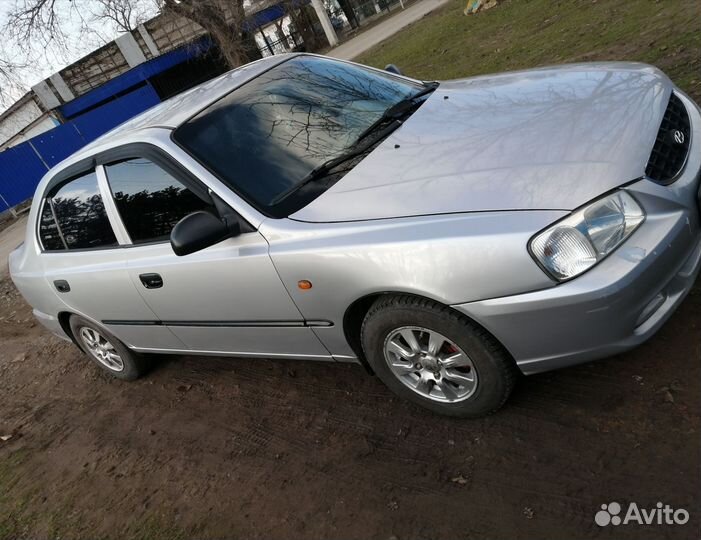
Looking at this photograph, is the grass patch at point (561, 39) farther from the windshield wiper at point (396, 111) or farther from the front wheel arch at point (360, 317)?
the front wheel arch at point (360, 317)

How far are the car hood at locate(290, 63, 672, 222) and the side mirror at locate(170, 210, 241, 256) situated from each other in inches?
16.0

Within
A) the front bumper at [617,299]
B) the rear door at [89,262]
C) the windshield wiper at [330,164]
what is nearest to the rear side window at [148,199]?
the rear door at [89,262]

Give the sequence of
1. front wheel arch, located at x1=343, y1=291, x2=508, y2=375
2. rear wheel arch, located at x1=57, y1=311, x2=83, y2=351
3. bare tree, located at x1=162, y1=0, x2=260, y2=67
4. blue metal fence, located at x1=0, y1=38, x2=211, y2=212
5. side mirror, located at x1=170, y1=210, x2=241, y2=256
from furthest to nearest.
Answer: bare tree, located at x1=162, y1=0, x2=260, y2=67
blue metal fence, located at x1=0, y1=38, x2=211, y2=212
rear wheel arch, located at x1=57, y1=311, x2=83, y2=351
side mirror, located at x1=170, y1=210, x2=241, y2=256
front wheel arch, located at x1=343, y1=291, x2=508, y2=375

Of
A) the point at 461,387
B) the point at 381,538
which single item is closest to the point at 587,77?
the point at 461,387

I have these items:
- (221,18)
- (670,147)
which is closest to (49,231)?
(670,147)

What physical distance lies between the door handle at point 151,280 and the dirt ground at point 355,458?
1006mm

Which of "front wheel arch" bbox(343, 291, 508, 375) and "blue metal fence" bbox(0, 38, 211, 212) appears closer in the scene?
"front wheel arch" bbox(343, 291, 508, 375)

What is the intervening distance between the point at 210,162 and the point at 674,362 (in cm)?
258

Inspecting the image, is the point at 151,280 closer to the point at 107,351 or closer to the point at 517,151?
the point at 107,351

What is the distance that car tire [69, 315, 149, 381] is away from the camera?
4238 mm

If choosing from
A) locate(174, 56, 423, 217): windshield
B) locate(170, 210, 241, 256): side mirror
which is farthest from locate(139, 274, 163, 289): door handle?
locate(174, 56, 423, 217): windshield

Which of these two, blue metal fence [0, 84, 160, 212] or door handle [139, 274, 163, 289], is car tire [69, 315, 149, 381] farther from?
blue metal fence [0, 84, 160, 212]

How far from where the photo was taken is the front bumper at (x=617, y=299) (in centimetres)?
211

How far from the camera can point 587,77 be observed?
306cm
